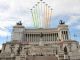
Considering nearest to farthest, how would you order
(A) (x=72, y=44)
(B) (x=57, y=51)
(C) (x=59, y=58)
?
(C) (x=59, y=58), (B) (x=57, y=51), (A) (x=72, y=44)

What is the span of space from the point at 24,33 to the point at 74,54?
128 feet

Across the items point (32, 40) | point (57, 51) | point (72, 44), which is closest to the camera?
point (57, 51)

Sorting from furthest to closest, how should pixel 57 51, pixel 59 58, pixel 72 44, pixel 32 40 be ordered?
pixel 32 40, pixel 72 44, pixel 57 51, pixel 59 58

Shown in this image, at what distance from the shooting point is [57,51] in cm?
6819

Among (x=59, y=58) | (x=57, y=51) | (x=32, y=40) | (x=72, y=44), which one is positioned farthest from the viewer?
(x=32, y=40)

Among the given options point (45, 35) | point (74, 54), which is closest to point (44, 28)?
point (45, 35)

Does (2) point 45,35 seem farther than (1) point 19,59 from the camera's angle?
Yes

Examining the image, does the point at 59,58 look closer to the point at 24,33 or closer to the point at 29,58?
the point at 29,58

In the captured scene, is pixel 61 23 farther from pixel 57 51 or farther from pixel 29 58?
pixel 29 58

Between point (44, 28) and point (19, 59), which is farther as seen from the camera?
point (44, 28)

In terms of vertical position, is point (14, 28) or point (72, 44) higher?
point (14, 28)

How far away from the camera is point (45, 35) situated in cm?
9700

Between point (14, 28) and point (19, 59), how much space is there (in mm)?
40277

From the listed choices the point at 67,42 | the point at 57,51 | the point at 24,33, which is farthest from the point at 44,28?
the point at 57,51
